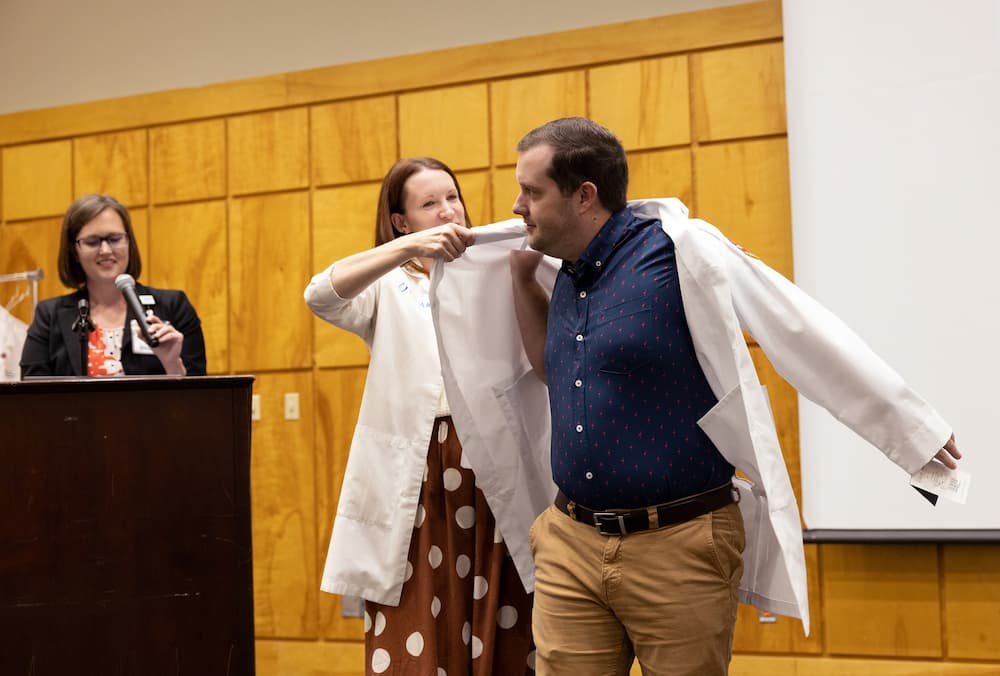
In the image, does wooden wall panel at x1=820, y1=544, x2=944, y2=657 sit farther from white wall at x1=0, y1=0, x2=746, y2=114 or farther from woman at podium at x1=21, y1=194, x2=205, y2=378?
woman at podium at x1=21, y1=194, x2=205, y2=378

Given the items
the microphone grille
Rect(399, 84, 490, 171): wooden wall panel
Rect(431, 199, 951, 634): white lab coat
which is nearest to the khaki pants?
Rect(431, 199, 951, 634): white lab coat

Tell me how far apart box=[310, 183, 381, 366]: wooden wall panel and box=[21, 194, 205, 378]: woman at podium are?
6.45 ft

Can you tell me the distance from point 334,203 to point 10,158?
207 cm

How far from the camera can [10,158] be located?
20.2 ft

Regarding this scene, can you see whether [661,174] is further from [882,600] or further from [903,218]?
[882,600]

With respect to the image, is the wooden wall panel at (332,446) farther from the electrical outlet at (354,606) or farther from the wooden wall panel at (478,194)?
the electrical outlet at (354,606)

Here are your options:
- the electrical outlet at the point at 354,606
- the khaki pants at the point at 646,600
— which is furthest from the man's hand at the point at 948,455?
the electrical outlet at the point at 354,606

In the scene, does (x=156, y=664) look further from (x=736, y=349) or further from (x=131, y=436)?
(x=736, y=349)

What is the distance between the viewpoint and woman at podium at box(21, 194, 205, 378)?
332 cm

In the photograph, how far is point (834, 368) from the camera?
2049 mm

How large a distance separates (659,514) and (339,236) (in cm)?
370

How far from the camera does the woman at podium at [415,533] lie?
250cm

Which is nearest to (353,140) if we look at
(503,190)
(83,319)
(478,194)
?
(478,194)

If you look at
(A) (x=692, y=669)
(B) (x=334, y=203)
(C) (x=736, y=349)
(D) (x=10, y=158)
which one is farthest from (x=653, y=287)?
(D) (x=10, y=158)
